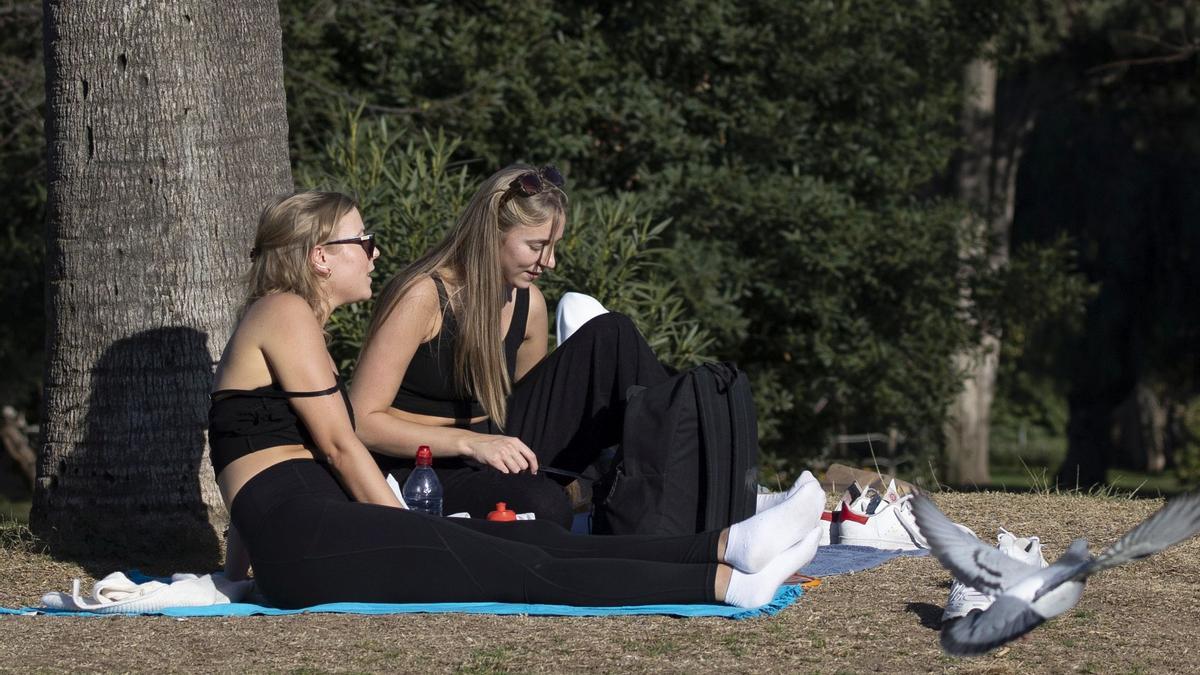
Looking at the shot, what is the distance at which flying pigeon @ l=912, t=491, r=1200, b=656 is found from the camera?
3.01m

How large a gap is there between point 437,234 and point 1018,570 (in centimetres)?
441

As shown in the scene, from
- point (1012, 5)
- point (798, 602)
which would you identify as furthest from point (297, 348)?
point (1012, 5)

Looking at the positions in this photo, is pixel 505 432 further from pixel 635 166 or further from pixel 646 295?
pixel 635 166

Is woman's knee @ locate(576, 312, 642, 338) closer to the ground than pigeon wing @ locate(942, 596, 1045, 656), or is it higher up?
higher up

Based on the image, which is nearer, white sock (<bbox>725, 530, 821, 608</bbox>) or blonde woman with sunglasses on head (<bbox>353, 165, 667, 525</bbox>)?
white sock (<bbox>725, 530, 821, 608</bbox>)

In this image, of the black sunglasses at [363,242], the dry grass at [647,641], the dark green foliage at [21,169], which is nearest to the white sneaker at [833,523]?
the dry grass at [647,641]

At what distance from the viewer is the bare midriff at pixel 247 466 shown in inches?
153

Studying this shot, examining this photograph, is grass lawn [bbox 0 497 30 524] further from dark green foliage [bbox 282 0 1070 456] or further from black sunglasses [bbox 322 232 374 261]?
dark green foliage [bbox 282 0 1070 456]

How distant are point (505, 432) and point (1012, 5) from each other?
24.1 ft

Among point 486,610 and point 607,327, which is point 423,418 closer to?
point 607,327

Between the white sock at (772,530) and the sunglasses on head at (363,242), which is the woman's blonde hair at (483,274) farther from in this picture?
the white sock at (772,530)

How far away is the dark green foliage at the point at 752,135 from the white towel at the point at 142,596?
5068mm

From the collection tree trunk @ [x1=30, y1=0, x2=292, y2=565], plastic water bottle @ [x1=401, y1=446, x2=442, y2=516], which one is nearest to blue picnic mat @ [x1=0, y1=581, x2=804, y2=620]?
plastic water bottle @ [x1=401, y1=446, x2=442, y2=516]

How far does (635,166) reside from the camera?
31.8 feet
